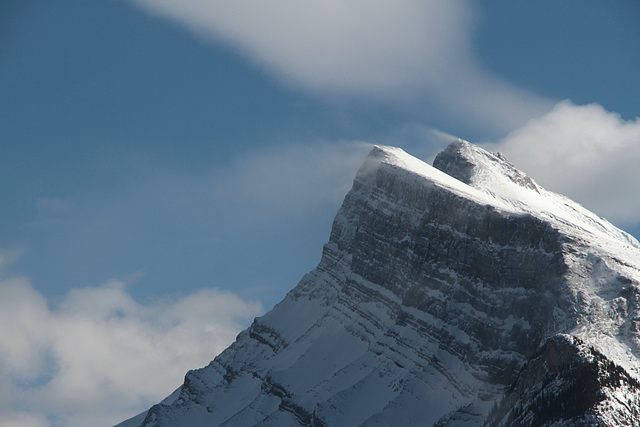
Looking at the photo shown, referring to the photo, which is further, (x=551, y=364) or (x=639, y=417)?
(x=551, y=364)

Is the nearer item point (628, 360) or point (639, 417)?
point (639, 417)

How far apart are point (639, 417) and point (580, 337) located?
21182 mm

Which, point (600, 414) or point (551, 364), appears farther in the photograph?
point (551, 364)

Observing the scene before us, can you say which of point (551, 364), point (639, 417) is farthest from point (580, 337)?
point (639, 417)

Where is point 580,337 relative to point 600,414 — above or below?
above

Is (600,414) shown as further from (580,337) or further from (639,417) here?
(580,337)

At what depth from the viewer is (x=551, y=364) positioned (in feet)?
639

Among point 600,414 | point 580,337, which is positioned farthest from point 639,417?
point 580,337

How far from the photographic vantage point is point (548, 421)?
187500mm

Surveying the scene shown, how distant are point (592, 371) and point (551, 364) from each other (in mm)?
9472

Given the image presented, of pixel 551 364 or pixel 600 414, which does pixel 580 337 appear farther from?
pixel 600 414

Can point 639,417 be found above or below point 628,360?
below

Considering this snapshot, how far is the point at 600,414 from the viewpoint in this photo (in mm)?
180375

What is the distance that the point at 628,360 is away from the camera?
194875 millimetres
